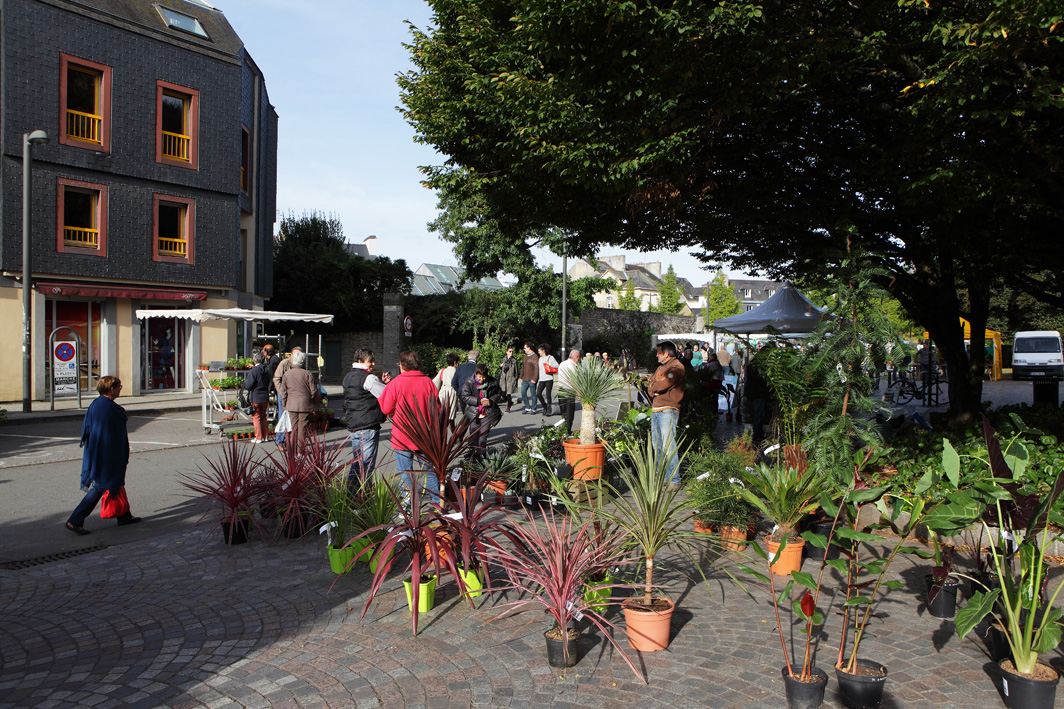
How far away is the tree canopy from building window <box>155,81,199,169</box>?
28.2 feet

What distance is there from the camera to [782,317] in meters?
14.0

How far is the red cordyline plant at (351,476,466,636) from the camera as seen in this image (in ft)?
14.3

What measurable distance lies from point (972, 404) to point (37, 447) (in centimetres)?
1506

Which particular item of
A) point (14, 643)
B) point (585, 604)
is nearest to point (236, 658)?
point (14, 643)

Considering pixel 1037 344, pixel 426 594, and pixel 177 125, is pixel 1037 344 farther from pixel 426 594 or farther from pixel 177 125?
pixel 177 125

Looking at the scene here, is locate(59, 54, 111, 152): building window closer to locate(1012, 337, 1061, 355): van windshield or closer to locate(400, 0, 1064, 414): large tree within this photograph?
locate(400, 0, 1064, 414): large tree

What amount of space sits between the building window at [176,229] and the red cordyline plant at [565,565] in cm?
2097

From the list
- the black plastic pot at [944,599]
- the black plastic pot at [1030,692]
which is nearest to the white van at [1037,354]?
the black plastic pot at [944,599]

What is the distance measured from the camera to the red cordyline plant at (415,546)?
14.3 feet

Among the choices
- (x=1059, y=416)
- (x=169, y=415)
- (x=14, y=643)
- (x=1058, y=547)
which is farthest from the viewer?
(x=169, y=415)

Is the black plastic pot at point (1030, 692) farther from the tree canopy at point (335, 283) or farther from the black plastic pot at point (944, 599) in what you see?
the tree canopy at point (335, 283)

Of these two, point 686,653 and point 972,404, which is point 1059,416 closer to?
point 972,404

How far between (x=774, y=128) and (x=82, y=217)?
19.4 metres

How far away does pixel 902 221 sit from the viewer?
9.85 meters
